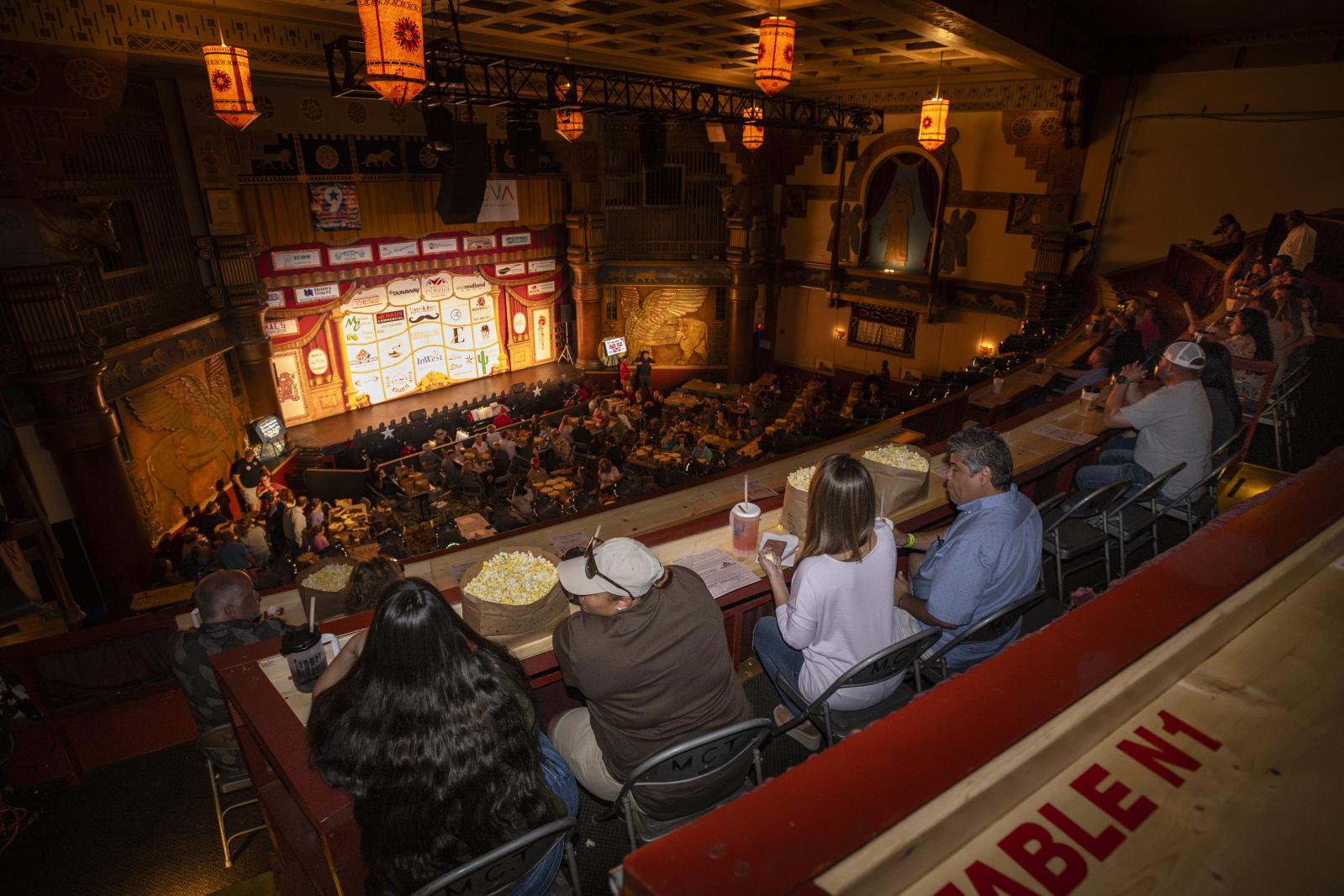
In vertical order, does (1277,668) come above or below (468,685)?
above

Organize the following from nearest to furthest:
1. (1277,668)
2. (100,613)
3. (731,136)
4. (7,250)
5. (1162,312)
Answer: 1. (1277,668)
2. (7,250)
3. (100,613)
4. (1162,312)
5. (731,136)

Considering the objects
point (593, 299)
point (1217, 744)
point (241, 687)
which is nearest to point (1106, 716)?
point (1217, 744)

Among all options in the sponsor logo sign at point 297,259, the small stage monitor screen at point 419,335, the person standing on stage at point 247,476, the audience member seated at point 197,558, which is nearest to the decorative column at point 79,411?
the audience member seated at point 197,558

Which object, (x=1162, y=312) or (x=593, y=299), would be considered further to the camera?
(x=593, y=299)

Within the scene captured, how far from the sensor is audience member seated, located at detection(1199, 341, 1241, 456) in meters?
4.14

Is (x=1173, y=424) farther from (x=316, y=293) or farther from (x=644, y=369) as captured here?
(x=316, y=293)

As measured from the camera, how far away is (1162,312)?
10.5 metres

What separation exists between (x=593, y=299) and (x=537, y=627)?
53.8ft

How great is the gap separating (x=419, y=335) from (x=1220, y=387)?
16324mm

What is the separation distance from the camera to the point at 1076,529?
12.3 ft

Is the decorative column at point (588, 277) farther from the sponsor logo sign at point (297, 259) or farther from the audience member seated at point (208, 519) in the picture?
the audience member seated at point (208, 519)

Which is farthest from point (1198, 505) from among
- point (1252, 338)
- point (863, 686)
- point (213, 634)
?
point (213, 634)

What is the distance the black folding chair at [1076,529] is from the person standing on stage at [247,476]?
1232cm

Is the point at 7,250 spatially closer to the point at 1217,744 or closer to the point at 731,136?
the point at 1217,744
